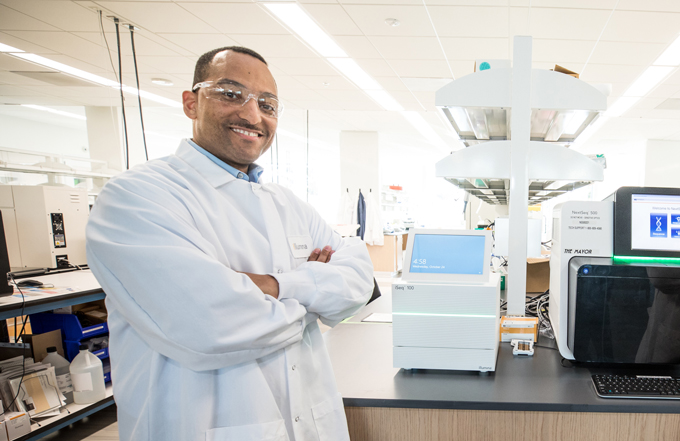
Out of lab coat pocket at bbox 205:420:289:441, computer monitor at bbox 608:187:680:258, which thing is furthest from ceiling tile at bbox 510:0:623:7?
lab coat pocket at bbox 205:420:289:441

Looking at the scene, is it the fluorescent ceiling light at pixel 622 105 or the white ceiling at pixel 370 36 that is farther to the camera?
the fluorescent ceiling light at pixel 622 105

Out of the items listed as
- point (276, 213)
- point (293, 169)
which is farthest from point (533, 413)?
point (293, 169)

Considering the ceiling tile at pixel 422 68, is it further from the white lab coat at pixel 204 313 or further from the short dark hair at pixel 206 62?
the white lab coat at pixel 204 313

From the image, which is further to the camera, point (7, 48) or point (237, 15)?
point (7, 48)

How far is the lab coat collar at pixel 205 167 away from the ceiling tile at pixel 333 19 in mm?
2578

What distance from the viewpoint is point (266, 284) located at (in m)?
0.97

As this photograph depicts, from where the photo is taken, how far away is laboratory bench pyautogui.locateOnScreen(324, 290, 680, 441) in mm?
1063

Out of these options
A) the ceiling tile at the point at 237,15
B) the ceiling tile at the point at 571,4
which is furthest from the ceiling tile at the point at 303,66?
the ceiling tile at the point at 571,4

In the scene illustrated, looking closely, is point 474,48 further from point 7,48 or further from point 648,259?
point 7,48

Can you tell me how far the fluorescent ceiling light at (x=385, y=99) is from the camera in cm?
562

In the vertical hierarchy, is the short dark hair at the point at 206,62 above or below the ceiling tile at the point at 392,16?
below

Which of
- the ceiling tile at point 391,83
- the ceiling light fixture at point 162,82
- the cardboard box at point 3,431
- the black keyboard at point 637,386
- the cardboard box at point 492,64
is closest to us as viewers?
the black keyboard at point 637,386

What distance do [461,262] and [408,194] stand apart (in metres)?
12.0

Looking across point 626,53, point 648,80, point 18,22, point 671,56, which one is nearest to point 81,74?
point 18,22
